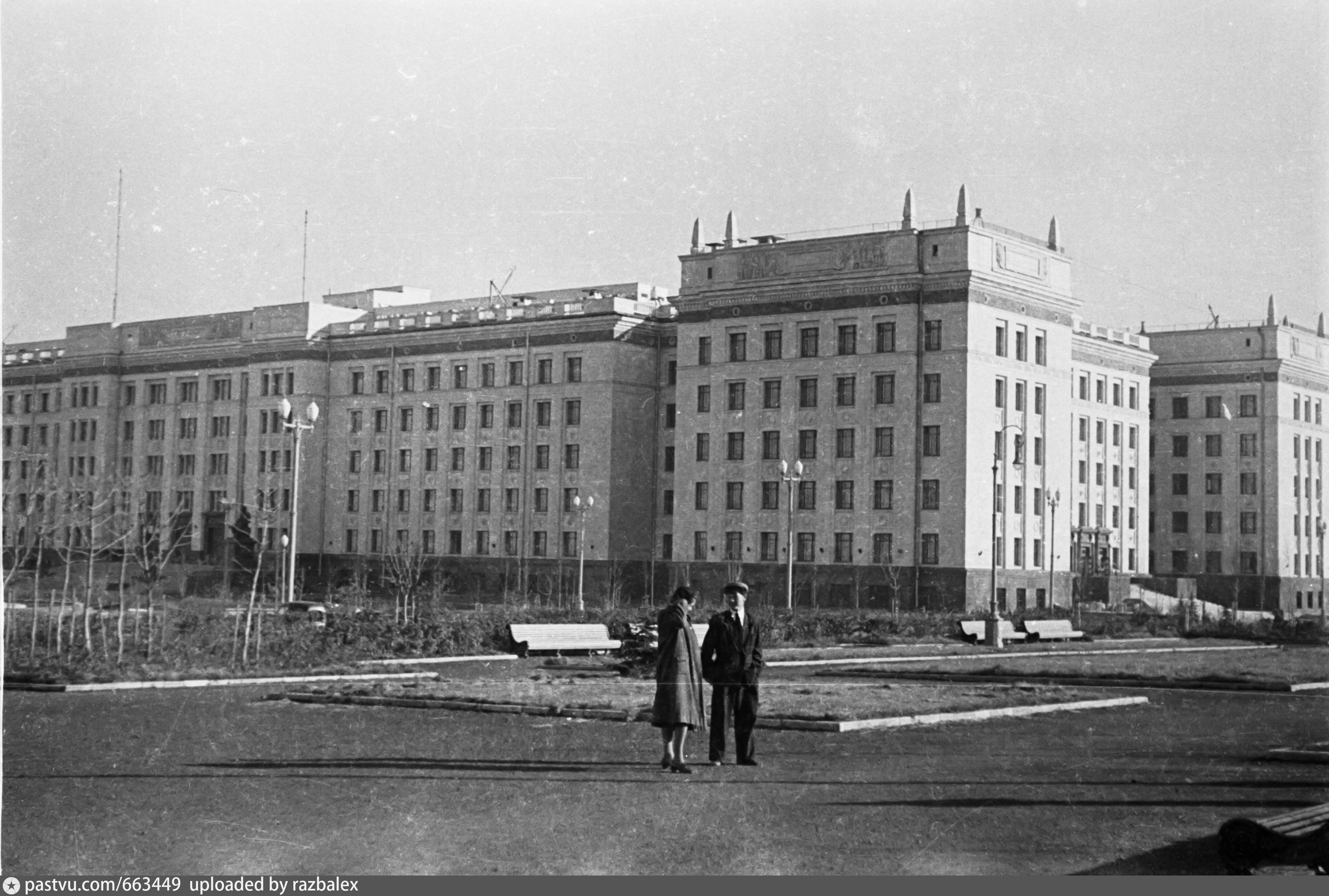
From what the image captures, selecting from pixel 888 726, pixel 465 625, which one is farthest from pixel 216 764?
pixel 465 625

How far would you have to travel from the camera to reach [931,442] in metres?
62.5

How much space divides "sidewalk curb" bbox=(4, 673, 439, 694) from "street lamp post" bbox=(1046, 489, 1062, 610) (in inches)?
1695

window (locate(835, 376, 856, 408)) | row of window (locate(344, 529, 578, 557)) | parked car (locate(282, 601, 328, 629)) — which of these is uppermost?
window (locate(835, 376, 856, 408))

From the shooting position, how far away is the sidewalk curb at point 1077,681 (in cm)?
2611

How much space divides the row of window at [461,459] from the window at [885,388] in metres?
14.4

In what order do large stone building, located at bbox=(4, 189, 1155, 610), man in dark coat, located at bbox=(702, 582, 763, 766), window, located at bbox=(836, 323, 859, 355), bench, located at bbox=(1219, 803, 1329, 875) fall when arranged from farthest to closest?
window, located at bbox=(836, 323, 859, 355) < large stone building, located at bbox=(4, 189, 1155, 610) < man in dark coat, located at bbox=(702, 582, 763, 766) < bench, located at bbox=(1219, 803, 1329, 875)

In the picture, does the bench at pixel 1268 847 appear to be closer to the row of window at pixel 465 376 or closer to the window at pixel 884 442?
the window at pixel 884 442

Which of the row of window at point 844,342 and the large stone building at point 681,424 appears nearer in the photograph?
the large stone building at point 681,424

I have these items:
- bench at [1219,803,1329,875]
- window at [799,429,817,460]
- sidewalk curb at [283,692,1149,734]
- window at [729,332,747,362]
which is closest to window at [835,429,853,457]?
window at [799,429,817,460]

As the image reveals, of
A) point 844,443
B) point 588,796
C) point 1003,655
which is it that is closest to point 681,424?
point 844,443

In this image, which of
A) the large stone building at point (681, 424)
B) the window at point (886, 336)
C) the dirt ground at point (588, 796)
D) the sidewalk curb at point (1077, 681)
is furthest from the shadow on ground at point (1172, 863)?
the window at point (886, 336)

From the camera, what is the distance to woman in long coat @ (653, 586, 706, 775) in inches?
561

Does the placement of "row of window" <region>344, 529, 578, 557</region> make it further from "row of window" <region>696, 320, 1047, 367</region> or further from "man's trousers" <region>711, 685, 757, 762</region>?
"man's trousers" <region>711, 685, 757, 762</region>

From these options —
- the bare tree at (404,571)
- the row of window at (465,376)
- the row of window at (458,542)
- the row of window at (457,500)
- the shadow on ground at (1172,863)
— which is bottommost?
the shadow on ground at (1172,863)
